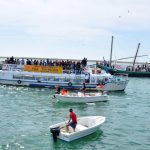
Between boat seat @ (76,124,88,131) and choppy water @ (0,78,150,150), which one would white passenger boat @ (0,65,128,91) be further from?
boat seat @ (76,124,88,131)

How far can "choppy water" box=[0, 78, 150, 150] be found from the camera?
26.8 meters

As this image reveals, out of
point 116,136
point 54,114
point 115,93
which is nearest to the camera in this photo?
point 116,136

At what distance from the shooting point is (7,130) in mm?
30047

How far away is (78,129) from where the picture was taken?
28.9m

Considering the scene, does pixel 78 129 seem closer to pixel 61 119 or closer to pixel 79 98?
pixel 61 119

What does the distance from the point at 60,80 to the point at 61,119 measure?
26502 mm

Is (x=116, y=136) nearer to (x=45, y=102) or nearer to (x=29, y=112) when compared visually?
(x=29, y=112)

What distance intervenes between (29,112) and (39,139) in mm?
11623

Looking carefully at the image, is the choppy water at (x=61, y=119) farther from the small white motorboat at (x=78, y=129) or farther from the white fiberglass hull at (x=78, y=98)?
the white fiberglass hull at (x=78, y=98)

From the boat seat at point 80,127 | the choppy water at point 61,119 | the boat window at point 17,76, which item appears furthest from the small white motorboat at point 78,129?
the boat window at point 17,76

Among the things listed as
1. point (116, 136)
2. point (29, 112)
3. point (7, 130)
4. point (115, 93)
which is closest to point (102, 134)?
point (116, 136)

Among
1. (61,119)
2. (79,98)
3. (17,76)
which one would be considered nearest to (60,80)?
(17,76)

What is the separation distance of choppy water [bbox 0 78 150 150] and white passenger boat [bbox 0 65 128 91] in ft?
20.1

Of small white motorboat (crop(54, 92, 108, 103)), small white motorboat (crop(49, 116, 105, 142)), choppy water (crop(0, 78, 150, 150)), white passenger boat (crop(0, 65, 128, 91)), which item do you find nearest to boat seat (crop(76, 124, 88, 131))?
small white motorboat (crop(49, 116, 105, 142))
